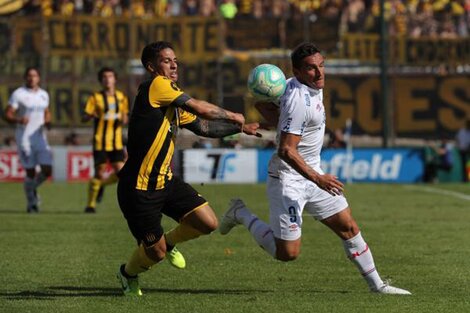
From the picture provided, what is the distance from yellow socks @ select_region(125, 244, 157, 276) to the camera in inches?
386

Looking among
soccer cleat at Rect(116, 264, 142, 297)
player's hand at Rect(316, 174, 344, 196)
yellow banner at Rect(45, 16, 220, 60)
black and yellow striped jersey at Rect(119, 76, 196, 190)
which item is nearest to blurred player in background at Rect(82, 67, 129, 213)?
soccer cleat at Rect(116, 264, 142, 297)

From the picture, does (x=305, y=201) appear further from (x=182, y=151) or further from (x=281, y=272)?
(x=182, y=151)

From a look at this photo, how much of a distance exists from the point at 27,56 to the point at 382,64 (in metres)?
9.33

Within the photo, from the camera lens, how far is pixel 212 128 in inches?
393

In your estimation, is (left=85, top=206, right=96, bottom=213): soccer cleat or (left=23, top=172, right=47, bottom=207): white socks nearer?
(left=85, top=206, right=96, bottom=213): soccer cleat

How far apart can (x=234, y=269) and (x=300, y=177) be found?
7.75ft

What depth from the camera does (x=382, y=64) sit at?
104 ft

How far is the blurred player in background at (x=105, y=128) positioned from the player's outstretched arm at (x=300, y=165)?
33.2 ft

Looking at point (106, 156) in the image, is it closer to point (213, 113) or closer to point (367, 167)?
point (213, 113)

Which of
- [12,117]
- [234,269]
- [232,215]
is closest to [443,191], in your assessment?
[12,117]

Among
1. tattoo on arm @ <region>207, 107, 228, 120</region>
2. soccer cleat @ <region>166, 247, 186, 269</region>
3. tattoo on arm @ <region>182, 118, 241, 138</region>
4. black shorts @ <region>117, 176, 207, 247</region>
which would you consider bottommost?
soccer cleat @ <region>166, 247, 186, 269</region>

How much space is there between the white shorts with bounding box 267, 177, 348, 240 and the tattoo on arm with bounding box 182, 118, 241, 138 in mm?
539

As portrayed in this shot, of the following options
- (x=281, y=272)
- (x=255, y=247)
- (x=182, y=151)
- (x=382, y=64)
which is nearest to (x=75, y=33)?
(x=182, y=151)

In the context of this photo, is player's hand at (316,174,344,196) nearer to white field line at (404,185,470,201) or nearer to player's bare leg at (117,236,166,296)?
player's bare leg at (117,236,166,296)
